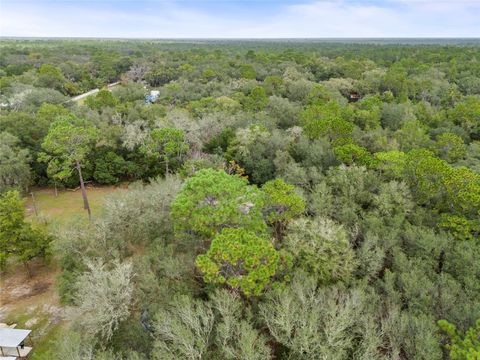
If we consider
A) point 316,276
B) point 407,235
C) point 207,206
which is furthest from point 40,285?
point 407,235

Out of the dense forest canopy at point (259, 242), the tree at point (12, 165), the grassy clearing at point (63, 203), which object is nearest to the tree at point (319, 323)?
the dense forest canopy at point (259, 242)

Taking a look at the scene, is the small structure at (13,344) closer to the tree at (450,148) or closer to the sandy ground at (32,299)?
the sandy ground at (32,299)

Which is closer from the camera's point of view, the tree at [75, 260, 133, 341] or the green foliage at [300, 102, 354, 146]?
the tree at [75, 260, 133, 341]

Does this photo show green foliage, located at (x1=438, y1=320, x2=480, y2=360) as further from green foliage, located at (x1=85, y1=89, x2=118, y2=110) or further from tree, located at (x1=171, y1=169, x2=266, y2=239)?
green foliage, located at (x1=85, y1=89, x2=118, y2=110)

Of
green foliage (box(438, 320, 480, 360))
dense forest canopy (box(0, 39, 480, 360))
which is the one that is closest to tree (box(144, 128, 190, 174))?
dense forest canopy (box(0, 39, 480, 360))

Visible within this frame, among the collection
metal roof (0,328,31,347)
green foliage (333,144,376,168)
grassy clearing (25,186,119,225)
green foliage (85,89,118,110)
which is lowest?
grassy clearing (25,186,119,225)

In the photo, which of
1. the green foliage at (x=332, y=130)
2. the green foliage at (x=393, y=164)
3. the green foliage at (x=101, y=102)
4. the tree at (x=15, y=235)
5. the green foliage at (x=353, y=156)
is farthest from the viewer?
the green foliage at (x=101, y=102)

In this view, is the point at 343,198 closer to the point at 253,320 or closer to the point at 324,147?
the point at 324,147
